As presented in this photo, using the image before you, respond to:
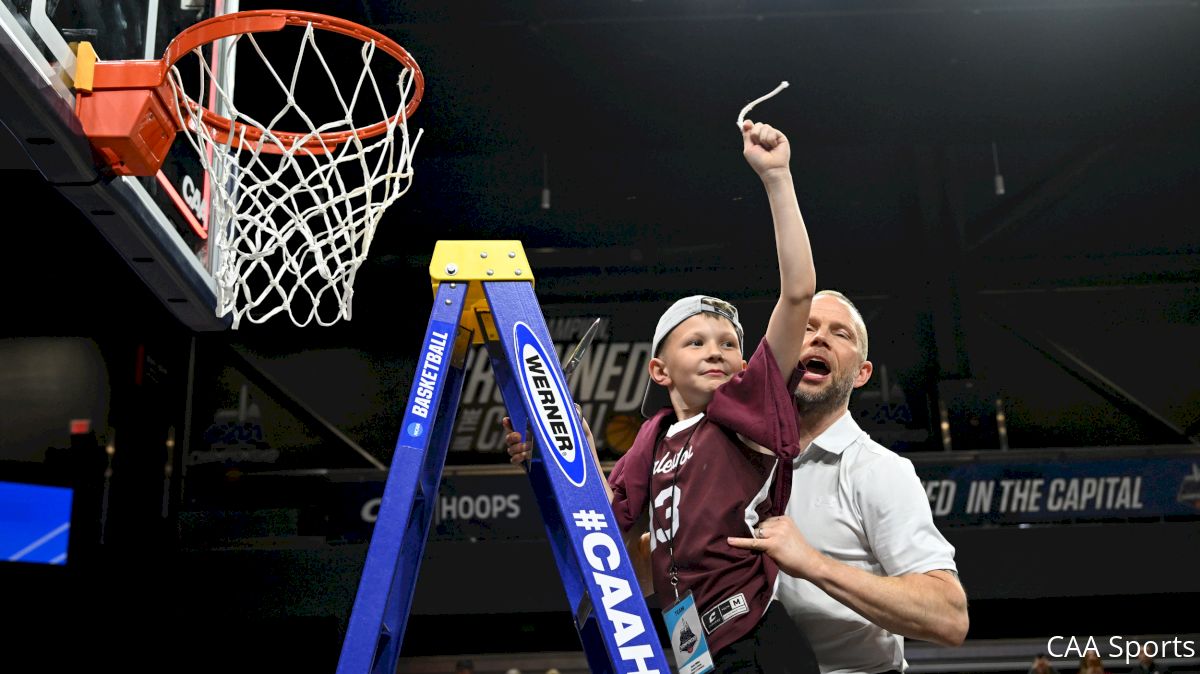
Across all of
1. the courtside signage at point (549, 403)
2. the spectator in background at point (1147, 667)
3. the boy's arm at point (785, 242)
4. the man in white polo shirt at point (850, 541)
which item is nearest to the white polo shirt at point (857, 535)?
the man in white polo shirt at point (850, 541)

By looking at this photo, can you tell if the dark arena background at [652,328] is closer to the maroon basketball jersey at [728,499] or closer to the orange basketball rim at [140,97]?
the orange basketball rim at [140,97]

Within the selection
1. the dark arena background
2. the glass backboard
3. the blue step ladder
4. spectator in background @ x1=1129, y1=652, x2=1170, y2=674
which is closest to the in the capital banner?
the dark arena background

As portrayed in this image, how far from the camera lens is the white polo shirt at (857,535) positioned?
2275 millimetres

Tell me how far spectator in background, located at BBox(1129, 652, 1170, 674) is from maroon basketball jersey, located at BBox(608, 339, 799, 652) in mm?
8018

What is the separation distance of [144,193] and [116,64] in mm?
418

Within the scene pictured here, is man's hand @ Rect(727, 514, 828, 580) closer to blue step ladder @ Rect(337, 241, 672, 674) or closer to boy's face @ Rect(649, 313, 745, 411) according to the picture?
blue step ladder @ Rect(337, 241, 672, 674)

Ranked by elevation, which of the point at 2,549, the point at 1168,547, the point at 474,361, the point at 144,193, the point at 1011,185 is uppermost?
the point at 144,193

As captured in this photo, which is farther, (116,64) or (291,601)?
(291,601)

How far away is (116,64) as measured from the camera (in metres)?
2.85

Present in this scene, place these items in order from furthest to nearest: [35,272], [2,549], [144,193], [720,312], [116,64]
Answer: [35,272], [2,549], [144,193], [116,64], [720,312]

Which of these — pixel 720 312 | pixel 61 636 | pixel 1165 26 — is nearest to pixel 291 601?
pixel 61 636

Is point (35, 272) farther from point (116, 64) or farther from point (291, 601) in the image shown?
point (116, 64)

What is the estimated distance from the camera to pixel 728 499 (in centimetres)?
221

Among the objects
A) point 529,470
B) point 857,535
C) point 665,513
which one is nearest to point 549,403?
point 529,470
